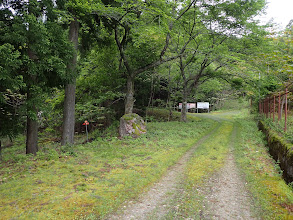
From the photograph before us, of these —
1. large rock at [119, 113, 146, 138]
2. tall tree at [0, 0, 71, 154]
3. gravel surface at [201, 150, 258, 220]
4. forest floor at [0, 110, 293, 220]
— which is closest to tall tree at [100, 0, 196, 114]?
large rock at [119, 113, 146, 138]

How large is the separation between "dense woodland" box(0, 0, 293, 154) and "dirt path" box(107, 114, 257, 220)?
264 centimetres

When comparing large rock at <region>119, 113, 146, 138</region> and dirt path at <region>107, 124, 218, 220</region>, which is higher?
large rock at <region>119, 113, 146, 138</region>

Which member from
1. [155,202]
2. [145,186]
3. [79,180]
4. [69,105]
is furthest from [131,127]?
[155,202]

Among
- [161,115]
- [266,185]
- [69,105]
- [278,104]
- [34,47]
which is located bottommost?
[266,185]

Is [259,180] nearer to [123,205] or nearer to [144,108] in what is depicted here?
[123,205]

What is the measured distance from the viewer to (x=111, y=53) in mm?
14695

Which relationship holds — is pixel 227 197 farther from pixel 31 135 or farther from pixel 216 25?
pixel 216 25

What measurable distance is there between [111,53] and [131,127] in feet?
21.1

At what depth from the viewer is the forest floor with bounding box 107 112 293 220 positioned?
137 inches

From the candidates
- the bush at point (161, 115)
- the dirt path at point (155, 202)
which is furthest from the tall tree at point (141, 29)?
the dirt path at point (155, 202)

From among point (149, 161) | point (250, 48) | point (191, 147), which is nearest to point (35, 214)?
point (149, 161)

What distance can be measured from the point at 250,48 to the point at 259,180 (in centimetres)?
1218

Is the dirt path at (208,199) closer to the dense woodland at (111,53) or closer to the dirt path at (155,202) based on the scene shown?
the dirt path at (155,202)

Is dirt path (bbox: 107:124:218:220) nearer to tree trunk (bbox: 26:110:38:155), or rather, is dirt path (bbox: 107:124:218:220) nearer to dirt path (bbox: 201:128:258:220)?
dirt path (bbox: 201:128:258:220)
